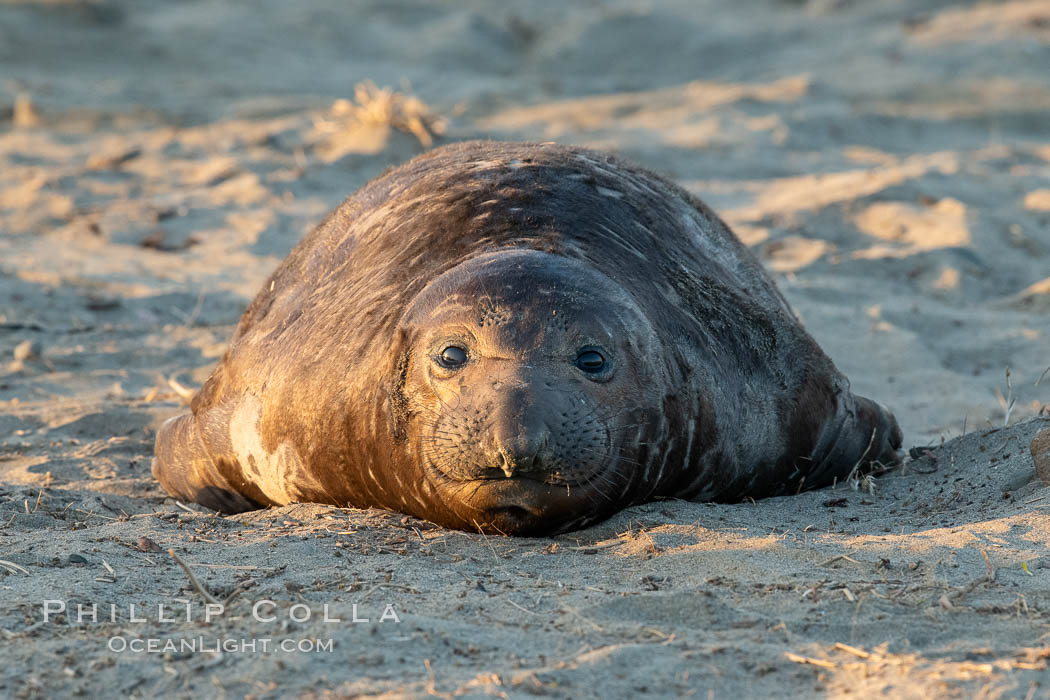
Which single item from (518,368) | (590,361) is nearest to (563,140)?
(590,361)

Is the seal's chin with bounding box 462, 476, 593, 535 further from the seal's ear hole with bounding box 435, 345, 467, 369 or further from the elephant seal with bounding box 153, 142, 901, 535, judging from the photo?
the seal's ear hole with bounding box 435, 345, 467, 369

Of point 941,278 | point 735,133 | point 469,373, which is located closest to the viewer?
point 469,373

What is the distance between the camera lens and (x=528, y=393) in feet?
12.2

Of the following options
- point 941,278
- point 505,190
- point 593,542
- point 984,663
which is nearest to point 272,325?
point 505,190

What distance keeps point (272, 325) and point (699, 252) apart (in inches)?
60.8

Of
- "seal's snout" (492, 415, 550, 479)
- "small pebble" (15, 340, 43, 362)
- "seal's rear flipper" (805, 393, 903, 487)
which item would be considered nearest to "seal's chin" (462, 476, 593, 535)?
"seal's snout" (492, 415, 550, 479)

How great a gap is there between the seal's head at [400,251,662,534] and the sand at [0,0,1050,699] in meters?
0.15

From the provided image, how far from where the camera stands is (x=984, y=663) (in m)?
2.73

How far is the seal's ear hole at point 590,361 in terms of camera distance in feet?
12.9

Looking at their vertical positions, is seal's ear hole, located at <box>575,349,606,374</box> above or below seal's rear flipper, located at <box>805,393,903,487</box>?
above

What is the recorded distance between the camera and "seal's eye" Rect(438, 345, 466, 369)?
3.94 meters

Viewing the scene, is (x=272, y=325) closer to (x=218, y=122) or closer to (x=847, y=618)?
(x=847, y=618)

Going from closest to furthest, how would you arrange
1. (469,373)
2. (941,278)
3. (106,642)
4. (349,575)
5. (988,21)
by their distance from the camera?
1. (106,642)
2. (349,575)
3. (469,373)
4. (941,278)
5. (988,21)

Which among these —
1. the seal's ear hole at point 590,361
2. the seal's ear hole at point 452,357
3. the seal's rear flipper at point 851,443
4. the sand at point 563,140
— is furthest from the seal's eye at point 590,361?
the seal's rear flipper at point 851,443
